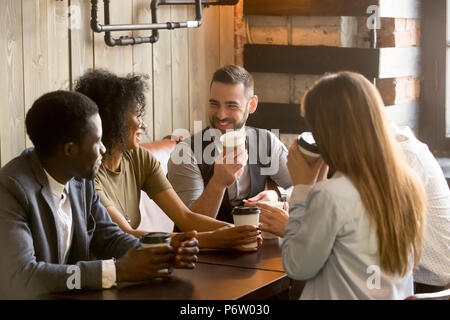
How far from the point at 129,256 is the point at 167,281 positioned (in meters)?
0.13

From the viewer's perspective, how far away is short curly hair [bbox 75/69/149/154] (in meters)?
2.53

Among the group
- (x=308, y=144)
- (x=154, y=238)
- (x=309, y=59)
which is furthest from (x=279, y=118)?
(x=154, y=238)

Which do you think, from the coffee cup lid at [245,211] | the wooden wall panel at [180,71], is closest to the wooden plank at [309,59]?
the wooden wall panel at [180,71]

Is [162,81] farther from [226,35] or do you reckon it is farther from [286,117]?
[286,117]

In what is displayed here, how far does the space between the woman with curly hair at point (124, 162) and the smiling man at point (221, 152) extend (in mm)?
215

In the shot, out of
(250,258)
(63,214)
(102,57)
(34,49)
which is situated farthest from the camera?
(102,57)

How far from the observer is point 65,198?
2.05m

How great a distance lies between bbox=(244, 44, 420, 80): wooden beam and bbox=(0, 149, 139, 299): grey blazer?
6.53 ft

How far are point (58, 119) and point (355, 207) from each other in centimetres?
82

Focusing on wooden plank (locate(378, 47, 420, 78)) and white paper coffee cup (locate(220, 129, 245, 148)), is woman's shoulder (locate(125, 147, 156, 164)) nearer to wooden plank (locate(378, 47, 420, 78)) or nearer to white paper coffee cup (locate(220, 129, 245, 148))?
white paper coffee cup (locate(220, 129, 245, 148))

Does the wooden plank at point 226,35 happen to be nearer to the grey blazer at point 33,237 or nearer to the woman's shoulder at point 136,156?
the woman's shoulder at point 136,156

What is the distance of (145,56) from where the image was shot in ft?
11.6

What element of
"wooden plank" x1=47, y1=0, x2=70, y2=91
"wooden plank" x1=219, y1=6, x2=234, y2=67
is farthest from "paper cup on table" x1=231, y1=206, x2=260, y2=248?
"wooden plank" x1=219, y1=6, x2=234, y2=67
